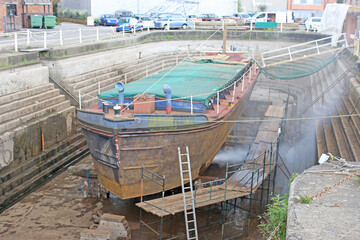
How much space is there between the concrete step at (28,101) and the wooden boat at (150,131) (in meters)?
2.77

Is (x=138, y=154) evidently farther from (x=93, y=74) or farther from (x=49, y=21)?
(x=49, y=21)

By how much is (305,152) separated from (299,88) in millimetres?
10926

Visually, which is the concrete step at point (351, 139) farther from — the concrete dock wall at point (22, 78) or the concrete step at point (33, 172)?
the concrete dock wall at point (22, 78)

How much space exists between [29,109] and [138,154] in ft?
17.7

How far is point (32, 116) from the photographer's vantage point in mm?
14391

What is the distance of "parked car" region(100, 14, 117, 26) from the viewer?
3397 cm

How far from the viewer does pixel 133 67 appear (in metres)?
22.4

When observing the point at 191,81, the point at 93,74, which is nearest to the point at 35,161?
the point at 191,81

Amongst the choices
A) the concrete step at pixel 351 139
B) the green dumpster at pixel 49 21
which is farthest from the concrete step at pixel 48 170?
the green dumpster at pixel 49 21

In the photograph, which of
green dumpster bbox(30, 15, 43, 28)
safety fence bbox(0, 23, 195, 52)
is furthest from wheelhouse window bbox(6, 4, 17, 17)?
safety fence bbox(0, 23, 195, 52)

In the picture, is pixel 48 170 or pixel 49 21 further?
pixel 49 21

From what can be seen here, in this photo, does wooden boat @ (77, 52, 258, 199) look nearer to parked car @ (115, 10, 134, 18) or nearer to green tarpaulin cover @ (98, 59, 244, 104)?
green tarpaulin cover @ (98, 59, 244, 104)

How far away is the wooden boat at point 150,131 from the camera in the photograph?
1097 centimetres

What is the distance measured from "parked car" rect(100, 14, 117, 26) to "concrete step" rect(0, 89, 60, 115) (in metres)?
18.5
